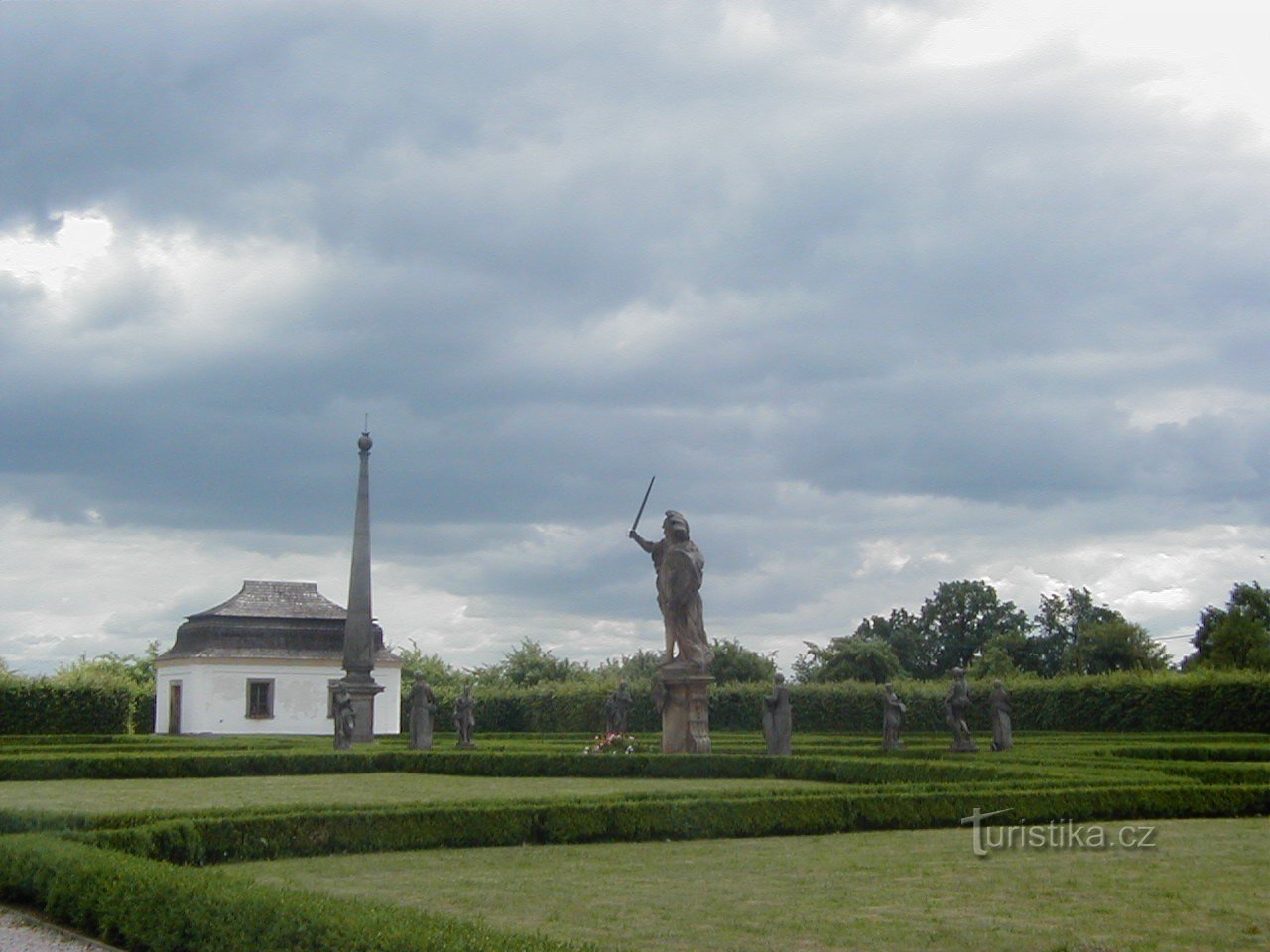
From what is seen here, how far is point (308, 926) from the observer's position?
730 centimetres

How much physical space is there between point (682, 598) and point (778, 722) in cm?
282

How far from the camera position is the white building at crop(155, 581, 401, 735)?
5234cm

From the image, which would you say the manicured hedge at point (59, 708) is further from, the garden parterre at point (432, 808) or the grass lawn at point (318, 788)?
the grass lawn at point (318, 788)

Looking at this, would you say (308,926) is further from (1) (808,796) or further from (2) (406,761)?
(2) (406,761)

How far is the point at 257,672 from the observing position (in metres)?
52.8

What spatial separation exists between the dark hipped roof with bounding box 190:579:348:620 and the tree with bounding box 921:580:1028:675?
3288 cm

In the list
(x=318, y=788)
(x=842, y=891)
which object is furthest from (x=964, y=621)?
(x=842, y=891)

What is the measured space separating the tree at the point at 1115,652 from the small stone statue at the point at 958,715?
3984cm

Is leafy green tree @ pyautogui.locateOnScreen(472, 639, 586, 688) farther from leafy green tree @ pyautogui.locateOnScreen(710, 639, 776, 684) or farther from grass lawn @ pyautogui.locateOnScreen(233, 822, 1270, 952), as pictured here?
grass lawn @ pyautogui.locateOnScreen(233, 822, 1270, 952)

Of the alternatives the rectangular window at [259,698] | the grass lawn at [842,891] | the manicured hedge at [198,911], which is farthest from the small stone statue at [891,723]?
the rectangular window at [259,698]

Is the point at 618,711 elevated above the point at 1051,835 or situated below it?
above

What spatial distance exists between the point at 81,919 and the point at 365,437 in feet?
100

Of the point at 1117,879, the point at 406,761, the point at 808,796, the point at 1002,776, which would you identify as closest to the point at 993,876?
the point at 1117,879

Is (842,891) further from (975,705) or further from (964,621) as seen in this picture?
(964,621)
